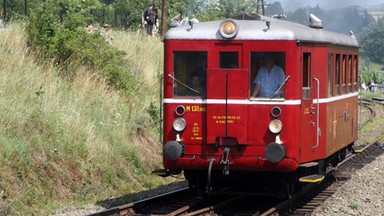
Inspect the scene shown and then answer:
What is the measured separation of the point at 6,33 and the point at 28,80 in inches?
117

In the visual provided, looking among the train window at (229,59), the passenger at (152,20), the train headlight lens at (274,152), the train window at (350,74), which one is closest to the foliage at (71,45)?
the train window at (350,74)

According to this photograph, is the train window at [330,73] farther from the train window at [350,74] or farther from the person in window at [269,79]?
the train window at [350,74]

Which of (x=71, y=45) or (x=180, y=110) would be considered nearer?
(x=180, y=110)

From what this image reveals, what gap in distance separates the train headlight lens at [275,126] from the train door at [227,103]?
14.4 inches

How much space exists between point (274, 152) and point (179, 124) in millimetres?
1448

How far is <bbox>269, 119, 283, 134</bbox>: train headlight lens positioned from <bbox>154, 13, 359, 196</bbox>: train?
0.01 metres

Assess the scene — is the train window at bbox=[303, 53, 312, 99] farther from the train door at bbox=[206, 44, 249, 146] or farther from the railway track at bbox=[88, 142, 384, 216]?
the railway track at bbox=[88, 142, 384, 216]

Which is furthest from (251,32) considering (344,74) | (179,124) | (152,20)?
(152,20)

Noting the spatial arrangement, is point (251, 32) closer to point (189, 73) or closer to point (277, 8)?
point (189, 73)

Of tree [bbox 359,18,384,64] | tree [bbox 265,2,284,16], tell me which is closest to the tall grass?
tree [bbox 265,2,284,16]

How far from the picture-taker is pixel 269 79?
40.3 feet

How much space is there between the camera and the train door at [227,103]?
1220 centimetres

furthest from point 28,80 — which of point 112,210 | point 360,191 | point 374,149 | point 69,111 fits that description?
point 374,149

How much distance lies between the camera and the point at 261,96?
40.3ft
